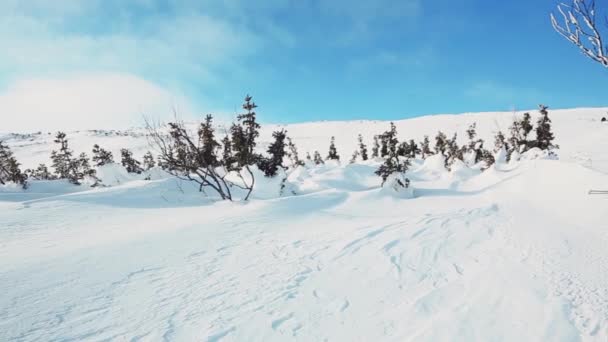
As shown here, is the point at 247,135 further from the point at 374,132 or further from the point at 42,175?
the point at 374,132

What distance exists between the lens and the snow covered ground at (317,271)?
3514mm

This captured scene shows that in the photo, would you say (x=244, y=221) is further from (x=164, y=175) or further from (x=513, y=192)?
(x=164, y=175)

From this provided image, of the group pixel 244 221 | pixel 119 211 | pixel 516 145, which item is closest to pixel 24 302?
pixel 244 221

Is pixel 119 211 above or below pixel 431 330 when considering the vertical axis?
above

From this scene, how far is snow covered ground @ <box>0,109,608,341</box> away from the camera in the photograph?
3.51m

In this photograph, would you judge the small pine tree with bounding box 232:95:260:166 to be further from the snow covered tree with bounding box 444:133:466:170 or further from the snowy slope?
the snowy slope

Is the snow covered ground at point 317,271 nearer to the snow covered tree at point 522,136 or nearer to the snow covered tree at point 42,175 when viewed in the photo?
the snow covered tree at point 522,136

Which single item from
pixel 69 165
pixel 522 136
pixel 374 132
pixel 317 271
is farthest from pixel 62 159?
pixel 374 132

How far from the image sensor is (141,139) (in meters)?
80.4

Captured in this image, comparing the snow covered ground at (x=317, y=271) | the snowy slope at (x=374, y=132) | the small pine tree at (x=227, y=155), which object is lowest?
the snow covered ground at (x=317, y=271)

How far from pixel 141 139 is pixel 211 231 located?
83.9 metres

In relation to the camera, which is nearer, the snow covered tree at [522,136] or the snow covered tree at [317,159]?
the snow covered tree at [522,136]

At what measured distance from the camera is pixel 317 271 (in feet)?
16.6

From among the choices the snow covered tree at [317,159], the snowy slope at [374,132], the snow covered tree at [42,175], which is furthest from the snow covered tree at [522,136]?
the snow covered tree at [42,175]
